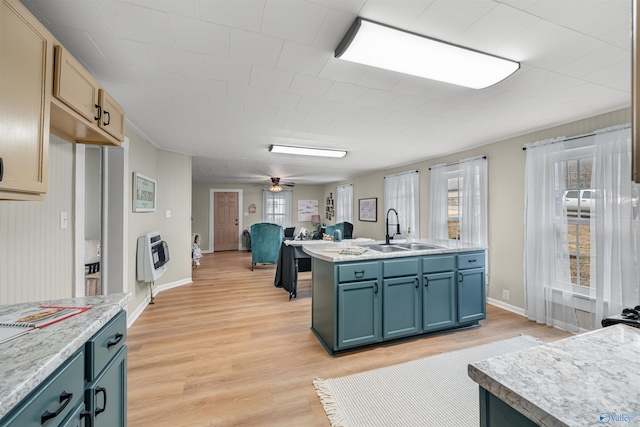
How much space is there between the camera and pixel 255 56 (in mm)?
1658

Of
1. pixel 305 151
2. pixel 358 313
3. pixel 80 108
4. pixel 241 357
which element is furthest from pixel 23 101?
pixel 305 151

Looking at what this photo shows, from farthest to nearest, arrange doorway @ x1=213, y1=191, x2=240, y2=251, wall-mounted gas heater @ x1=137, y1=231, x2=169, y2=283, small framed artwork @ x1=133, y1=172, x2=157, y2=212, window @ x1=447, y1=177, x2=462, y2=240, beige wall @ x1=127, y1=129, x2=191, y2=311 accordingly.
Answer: doorway @ x1=213, y1=191, x2=240, y2=251, window @ x1=447, y1=177, x2=462, y2=240, beige wall @ x1=127, y1=129, x2=191, y2=311, wall-mounted gas heater @ x1=137, y1=231, x2=169, y2=283, small framed artwork @ x1=133, y1=172, x2=157, y2=212

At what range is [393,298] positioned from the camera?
251cm

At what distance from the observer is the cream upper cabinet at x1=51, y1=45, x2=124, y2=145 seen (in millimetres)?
1261

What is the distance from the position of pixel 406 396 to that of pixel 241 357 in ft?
4.60

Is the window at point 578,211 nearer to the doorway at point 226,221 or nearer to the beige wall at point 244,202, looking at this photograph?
the beige wall at point 244,202

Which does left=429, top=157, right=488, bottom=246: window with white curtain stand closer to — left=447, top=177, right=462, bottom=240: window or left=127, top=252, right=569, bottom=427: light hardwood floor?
left=447, top=177, right=462, bottom=240: window

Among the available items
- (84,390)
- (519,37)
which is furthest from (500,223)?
(84,390)

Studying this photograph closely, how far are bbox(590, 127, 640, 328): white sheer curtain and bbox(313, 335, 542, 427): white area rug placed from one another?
4.99 ft

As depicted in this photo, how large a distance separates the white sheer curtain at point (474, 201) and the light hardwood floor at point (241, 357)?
1.07 metres

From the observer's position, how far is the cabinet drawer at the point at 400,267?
2482mm

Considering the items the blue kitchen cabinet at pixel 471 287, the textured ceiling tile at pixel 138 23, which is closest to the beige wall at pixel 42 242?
the textured ceiling tile at pixel 138 23

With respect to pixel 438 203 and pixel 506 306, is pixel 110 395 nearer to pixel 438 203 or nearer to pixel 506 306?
pixel 506 306

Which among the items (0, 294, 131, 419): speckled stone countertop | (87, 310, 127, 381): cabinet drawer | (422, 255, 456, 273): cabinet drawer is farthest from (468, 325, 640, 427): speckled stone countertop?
(422, 255, 456, 273): cabinet drawer
